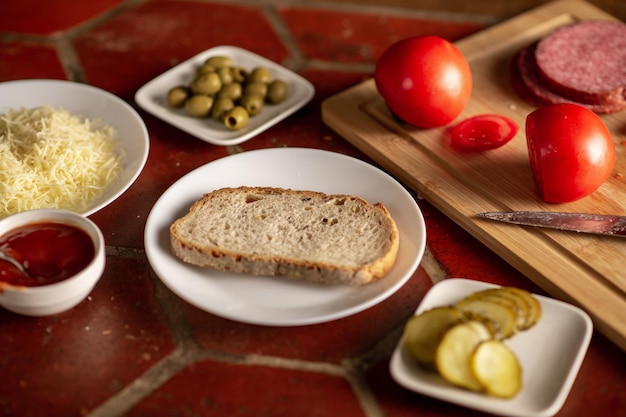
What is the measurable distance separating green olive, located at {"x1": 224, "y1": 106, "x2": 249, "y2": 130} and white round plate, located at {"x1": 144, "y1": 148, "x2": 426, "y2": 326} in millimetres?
314

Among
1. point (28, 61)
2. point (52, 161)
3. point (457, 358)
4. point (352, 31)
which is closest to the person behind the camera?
point (457, 358)

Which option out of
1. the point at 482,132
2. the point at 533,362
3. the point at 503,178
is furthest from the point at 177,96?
the point at 533,362

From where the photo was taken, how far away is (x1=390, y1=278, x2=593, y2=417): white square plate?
75.2 inches

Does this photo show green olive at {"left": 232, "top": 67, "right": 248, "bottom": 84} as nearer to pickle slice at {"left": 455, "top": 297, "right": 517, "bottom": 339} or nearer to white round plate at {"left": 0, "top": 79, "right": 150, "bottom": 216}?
white round plate at {"left": 0, "top": 79, "right": 150, "bottom": 216}

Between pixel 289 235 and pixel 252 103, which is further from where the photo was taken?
pixel 252 103

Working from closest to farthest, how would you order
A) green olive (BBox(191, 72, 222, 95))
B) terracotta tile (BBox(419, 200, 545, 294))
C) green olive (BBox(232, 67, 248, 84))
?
terracotta tile (BBox(419, 200, 545, 294)) < green olive (BBox(191, 72, 222, 95)) < green olive (BBox(232, 67, 248, 84))

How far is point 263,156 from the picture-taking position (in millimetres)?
2766

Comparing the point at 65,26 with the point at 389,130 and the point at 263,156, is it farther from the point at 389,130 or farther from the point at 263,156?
the point at 389,130

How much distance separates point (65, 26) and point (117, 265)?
188 centimetres

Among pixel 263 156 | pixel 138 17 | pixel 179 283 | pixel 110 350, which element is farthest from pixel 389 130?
pixel 138 17

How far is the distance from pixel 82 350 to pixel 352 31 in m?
2.39

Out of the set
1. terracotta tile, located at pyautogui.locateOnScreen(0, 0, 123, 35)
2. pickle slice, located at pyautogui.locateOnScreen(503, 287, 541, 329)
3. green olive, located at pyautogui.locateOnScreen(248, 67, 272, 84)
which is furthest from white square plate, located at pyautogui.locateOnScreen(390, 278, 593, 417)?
terracotta tile, located at pyautogui.locateOnScreen(0, 0, 123, 35)

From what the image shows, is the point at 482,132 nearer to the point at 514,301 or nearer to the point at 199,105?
the point at 514,301

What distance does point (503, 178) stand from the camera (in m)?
2.73
